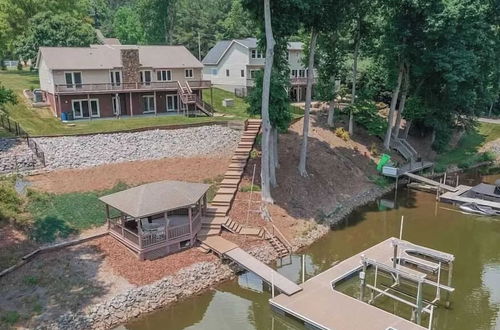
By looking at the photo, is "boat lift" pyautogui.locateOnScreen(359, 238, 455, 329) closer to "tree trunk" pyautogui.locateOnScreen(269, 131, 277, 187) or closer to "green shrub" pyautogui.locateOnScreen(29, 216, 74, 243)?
"tree trunk" pyautogui.locateOnScreen(269, 131, 277, 187)

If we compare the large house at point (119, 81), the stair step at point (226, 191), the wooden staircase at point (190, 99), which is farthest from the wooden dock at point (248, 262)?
the large house at point (119, 81)

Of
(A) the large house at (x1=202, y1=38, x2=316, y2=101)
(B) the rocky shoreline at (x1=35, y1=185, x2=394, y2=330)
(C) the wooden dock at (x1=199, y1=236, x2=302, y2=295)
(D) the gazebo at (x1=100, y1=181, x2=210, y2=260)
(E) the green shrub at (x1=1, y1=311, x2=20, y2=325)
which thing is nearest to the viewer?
(E) the green shrub at (x1=1, y1=311, x2=20, y2=325)

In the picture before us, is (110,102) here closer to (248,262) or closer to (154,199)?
(154,199)

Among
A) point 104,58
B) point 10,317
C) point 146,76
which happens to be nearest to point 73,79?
point 104,58

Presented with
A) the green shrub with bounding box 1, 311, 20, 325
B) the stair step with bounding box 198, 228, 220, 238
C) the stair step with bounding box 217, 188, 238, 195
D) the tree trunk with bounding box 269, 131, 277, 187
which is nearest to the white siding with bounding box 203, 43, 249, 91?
the tree trunk with bounding box 269, 131, 277, 187

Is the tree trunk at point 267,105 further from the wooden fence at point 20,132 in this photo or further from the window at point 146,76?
the window at point 146,76

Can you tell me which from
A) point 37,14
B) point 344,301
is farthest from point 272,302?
point 37,14

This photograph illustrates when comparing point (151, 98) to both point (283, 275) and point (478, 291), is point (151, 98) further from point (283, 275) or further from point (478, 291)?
point (478, 291)
